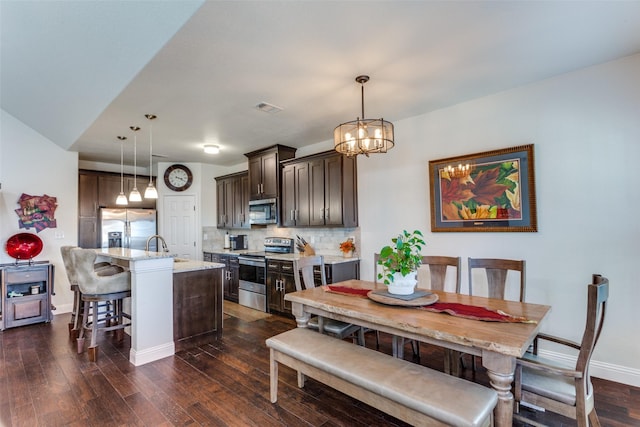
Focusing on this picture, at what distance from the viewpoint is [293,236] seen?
5484 mm

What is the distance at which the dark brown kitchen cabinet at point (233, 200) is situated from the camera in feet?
19.8

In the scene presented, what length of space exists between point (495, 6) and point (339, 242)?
3.42m

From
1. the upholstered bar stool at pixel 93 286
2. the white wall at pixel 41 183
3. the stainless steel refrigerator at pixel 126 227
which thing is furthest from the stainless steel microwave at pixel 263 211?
the white wall at pixel 41 183

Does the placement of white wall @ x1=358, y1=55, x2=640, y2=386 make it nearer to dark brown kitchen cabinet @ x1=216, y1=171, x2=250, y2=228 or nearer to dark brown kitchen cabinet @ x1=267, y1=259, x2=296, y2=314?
dark brown kitchen cabinet @ x1=267, y1=259, x2=296, y2=314

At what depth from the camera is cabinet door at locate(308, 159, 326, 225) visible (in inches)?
180

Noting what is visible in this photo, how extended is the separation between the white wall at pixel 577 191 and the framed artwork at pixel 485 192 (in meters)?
0.09

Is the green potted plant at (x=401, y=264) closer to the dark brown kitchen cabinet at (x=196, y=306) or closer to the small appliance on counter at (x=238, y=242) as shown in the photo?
the dark brown kitchen cabinet at (x=196, y=306)

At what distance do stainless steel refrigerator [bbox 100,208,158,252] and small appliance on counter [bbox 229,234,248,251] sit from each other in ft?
4.87

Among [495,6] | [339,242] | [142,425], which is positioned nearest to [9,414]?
[142,425]

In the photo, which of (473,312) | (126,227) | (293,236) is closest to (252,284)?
(293,236)

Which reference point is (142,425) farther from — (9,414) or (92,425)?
(9,414)

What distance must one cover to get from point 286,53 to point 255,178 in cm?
331

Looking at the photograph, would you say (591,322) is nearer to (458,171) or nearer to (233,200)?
(458,171)

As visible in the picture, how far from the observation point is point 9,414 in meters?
2.29
